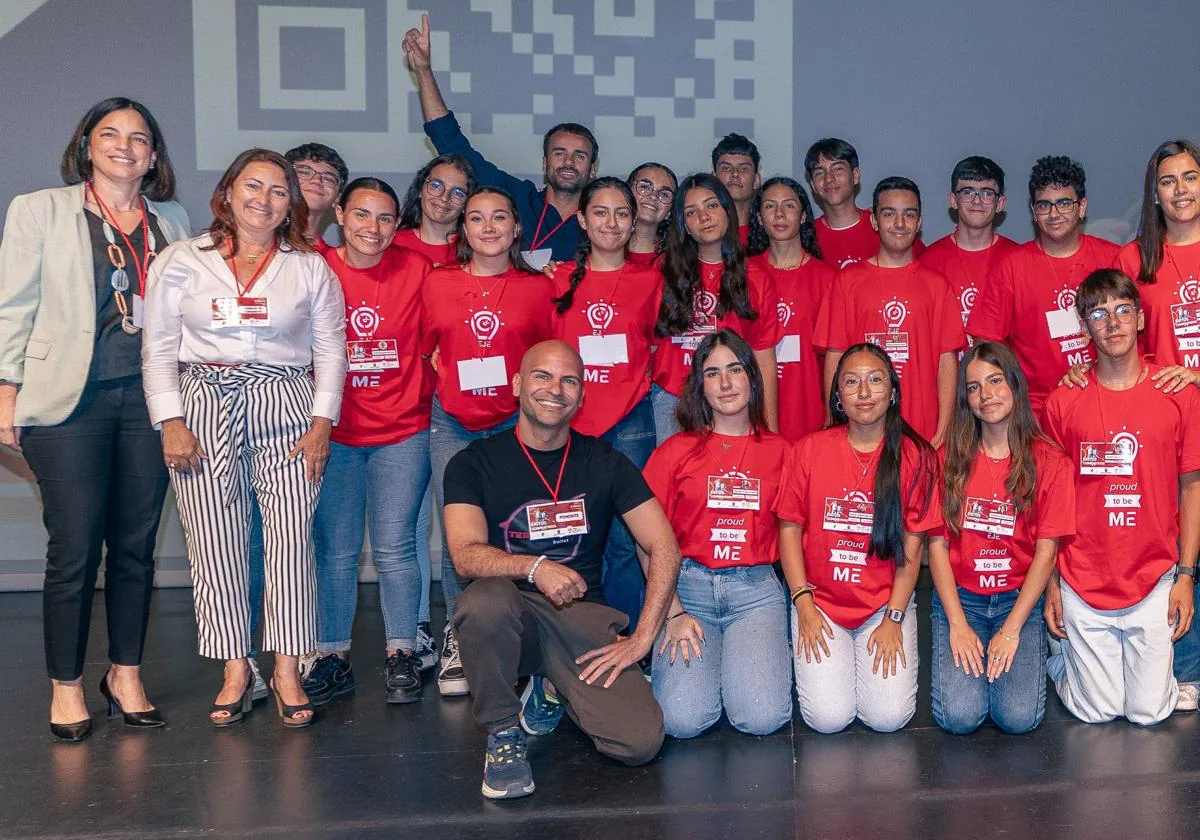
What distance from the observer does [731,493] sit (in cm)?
323

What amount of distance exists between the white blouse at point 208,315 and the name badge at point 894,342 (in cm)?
176

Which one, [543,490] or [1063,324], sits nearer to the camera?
[543,490]

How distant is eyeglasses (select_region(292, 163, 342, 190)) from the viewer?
374 cm

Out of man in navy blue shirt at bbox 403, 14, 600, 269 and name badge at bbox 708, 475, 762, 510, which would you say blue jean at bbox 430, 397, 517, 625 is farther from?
man in navy blue shirt at bbox 403, 14, 600, 269

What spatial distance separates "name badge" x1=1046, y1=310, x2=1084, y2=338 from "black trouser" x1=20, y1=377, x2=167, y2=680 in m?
2.78

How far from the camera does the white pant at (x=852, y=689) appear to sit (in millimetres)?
3070

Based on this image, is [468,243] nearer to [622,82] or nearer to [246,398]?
[246,398]

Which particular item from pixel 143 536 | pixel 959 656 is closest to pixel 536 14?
pixel 143 536

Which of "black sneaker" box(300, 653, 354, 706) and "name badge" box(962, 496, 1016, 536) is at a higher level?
"name badge" box(962, 496, 1016, 536)

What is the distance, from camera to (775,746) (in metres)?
2.99

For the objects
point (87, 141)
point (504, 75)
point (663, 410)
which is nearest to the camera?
point (87, 141)

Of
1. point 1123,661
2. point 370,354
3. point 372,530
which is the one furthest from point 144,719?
point 1123,661

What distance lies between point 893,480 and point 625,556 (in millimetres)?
861

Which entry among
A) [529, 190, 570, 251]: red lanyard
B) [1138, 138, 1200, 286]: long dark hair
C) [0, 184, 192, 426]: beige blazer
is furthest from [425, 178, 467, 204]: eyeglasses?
[1138, 138, 1200, 286]: long dark hair
